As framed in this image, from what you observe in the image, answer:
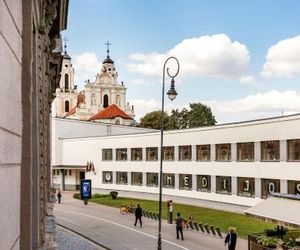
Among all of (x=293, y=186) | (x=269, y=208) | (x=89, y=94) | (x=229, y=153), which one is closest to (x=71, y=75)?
(x=89, y=94)

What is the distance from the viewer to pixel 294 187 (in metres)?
39.2

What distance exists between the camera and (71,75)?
11694cm

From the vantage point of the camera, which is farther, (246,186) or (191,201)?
(191,201)

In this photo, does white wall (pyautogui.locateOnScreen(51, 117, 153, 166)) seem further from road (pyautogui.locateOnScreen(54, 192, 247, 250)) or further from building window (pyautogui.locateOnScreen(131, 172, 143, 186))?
road (pyautogui.locateOnScreen(54, 192, 247, 250))

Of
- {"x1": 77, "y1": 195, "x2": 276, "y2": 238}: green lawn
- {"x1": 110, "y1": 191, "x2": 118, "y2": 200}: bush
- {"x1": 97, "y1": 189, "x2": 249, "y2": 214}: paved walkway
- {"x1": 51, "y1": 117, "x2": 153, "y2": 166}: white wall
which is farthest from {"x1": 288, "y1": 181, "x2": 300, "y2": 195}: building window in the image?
{"x1": 51, "y1": 117, "x2": 153, "y2": 166}: white wall

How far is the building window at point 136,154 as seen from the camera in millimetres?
Answer: 61125

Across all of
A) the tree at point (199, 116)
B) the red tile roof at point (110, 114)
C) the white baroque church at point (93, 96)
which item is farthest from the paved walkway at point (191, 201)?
the white baroque church at point (93, 96)

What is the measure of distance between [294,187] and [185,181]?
1655cm

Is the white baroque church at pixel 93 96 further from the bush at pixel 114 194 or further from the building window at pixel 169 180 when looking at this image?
the building window at pixel 169 180

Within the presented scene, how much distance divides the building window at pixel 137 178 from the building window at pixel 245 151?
17849 mm

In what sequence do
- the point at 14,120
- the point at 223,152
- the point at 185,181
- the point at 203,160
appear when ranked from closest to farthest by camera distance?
the point at 14,120 → the point at 223,152 → the point at 203,160 → the point at 185,181

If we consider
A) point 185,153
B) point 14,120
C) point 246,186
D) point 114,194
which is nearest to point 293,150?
point 246,186

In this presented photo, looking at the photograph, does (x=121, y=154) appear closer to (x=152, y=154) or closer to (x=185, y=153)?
(x=152, y=154)

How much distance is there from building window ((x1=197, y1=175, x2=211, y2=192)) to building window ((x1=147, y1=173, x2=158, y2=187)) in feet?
26.5
